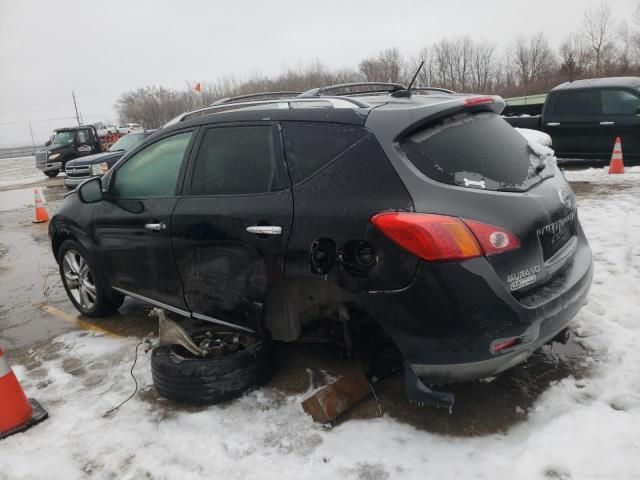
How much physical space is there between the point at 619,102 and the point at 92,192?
9.97 meters

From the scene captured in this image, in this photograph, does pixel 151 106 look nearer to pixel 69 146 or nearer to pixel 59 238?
pixel 69 146

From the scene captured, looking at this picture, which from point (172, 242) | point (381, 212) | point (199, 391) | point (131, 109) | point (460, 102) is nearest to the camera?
point (381, 212)

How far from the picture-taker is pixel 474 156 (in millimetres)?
2678

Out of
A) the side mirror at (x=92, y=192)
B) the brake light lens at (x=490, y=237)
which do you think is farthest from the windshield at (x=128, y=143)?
the brake light lens at (x=490, y=237)

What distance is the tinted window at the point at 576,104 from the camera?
10.2 meters

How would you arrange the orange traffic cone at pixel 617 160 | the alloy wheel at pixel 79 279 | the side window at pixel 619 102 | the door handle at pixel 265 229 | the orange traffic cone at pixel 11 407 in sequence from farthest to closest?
1. the side window at pixel 619 102
2. the orange traffic cone at pixel 617 160
3. the alloy wheel at pixel 79 279
4. the orange traffic cone at pixel 11 407
5. the door handle at pixel 265 229

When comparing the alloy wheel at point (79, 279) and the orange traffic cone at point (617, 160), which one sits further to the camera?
the orange traffic cone at point (617, 160)

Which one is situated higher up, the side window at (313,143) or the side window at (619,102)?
the side window at (313,143)

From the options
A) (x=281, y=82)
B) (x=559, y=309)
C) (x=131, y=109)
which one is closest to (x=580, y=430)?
(x=559, y=309)

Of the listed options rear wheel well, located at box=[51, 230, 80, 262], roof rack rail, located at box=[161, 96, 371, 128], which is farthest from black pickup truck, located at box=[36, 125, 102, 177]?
roof rack rail, located at box=[161, 96, 371, 128]

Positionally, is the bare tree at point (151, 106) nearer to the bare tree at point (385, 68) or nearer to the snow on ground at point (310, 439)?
the bare tree at point (385, 68)

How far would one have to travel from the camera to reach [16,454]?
286cm

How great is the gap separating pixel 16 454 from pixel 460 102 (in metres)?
3.28

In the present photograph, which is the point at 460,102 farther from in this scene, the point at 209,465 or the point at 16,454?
the point at 16,454
